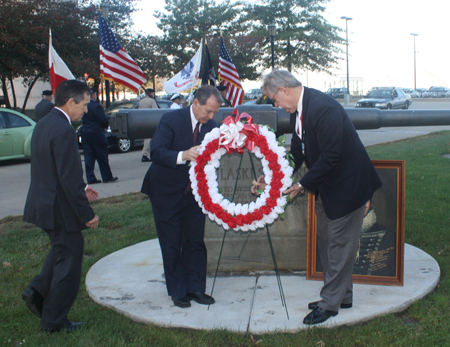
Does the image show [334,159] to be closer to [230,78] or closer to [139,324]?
[139,324]

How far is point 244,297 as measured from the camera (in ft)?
13.8

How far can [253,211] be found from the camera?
381 centimetres

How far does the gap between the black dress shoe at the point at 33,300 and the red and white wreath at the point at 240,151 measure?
4.47 ft

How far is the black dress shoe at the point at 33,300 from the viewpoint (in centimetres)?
351

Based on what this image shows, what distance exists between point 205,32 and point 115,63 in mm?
32664

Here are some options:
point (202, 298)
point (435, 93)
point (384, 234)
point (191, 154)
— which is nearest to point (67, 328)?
point (202, 298)

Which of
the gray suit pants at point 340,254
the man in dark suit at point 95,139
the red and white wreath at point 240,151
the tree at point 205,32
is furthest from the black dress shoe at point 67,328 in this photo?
the tree at point 205,32

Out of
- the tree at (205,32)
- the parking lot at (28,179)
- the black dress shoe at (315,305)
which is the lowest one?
the black dress shoe at (315,305)

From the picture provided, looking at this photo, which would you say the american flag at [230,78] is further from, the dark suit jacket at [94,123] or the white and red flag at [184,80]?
the dark suit jacket at [94,123]

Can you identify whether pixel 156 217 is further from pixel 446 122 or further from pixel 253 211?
pixel 446 122

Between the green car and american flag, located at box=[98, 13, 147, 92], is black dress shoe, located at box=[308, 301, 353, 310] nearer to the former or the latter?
american flag, located at box=[98, 13, 147, 92]

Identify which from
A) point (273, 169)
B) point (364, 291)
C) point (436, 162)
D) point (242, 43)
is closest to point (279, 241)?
point (364, 291)

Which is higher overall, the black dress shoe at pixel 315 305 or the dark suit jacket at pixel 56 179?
the dark suit jacket at pixel 56 179

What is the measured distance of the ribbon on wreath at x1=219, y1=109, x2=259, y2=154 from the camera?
3670 millimetres
